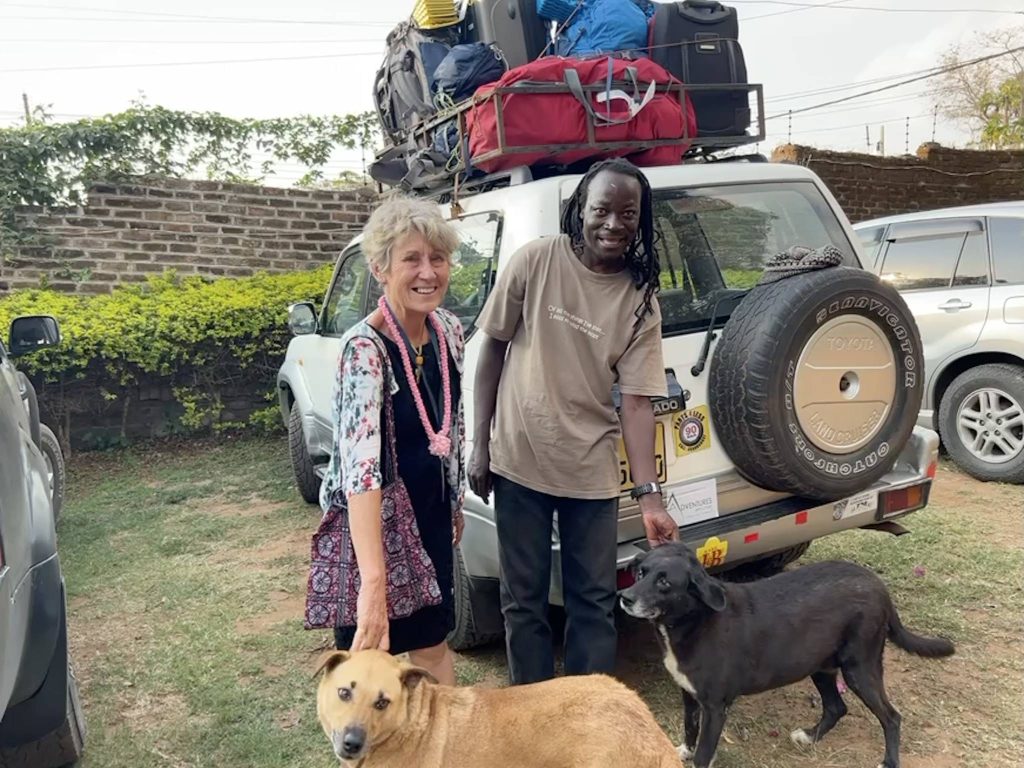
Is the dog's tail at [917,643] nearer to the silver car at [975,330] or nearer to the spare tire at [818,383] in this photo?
the spare tire at [818,383]

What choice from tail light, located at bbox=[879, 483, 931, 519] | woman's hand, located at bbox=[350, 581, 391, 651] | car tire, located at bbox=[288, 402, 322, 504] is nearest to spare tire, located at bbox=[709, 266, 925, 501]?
tail light, located at bbox=[879, 483, 931, 519]

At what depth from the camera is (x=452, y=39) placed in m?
4.48

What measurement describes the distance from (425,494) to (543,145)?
5.04 feet

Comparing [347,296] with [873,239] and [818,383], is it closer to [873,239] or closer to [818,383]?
[818,383]

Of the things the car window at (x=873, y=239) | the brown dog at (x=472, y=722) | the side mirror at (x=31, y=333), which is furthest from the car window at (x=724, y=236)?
the car window at (x=873, y=239)

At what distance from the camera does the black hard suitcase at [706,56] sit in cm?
379

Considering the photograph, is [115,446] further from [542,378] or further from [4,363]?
[542,378]

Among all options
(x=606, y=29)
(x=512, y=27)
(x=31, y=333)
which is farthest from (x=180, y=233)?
(x=606, y=29)

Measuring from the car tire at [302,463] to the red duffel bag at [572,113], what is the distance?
2.91 metres

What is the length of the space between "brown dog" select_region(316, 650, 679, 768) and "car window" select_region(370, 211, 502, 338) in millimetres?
1510

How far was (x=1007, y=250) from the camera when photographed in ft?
17.9

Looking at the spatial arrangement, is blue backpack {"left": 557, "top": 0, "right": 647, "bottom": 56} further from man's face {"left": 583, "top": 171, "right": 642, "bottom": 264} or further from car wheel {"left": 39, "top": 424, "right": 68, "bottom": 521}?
car wheel {"left": 39, "top": 424, "right": 68, "bottom": 521}

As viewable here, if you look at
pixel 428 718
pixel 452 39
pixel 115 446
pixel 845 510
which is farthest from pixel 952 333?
pixel 115 446

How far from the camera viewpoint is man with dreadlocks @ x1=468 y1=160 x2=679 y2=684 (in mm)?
2373
